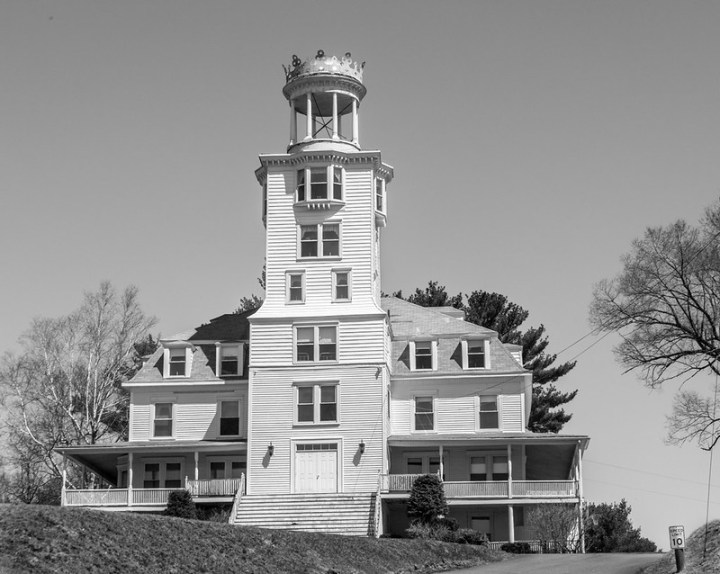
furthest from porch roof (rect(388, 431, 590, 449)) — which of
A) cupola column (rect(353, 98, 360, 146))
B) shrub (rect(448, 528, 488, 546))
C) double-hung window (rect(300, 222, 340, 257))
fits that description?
cupola column (rect(353, 98, 360, 146))

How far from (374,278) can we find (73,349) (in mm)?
18424

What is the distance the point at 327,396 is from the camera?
47.6m

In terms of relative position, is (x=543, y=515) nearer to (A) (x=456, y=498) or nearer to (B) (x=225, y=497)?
(A) (x=456, y=498)

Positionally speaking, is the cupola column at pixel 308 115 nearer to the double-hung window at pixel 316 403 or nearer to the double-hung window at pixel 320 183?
the double-hung window at pixel 320 183

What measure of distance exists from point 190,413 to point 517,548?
15036 millimetres

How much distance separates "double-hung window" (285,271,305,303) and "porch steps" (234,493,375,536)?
26.0 feet

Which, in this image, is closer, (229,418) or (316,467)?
(316,467)

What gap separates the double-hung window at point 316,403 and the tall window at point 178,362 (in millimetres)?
6004

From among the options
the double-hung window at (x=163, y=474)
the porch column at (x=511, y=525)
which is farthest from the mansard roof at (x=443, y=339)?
the double-hung window at (x=163, y=474)

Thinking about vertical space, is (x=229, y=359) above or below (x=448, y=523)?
above

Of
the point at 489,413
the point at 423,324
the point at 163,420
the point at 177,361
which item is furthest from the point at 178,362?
the point at 489,413

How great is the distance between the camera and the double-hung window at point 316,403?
47344mm

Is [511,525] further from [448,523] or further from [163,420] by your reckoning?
[163,420]

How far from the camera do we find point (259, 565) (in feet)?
88.3
